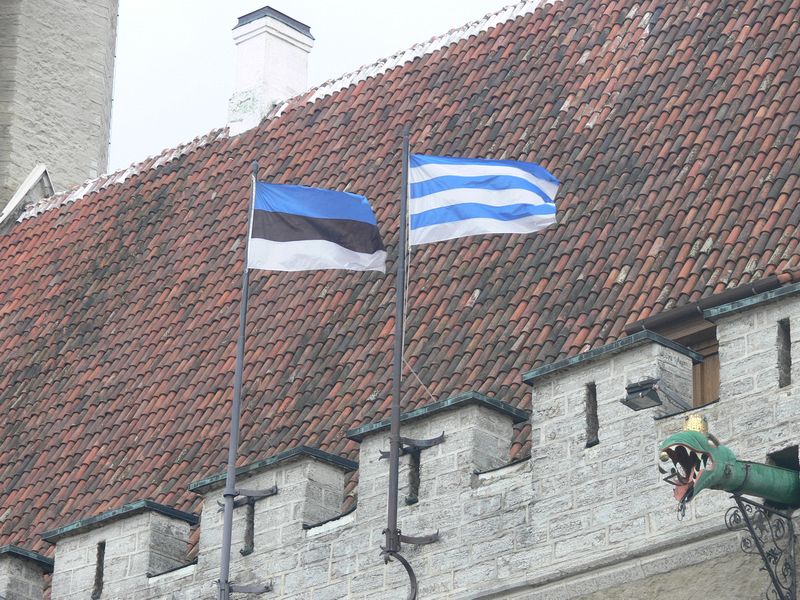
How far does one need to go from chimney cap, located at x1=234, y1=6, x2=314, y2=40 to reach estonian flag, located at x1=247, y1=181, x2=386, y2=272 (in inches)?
319

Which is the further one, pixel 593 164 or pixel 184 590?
pixel 593 164

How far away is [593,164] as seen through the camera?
20750 millimetres

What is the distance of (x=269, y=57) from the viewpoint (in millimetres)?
26953

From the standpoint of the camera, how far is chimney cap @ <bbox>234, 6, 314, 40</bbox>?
27078mm

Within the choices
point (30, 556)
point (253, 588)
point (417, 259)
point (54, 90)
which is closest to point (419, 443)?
point (253, 588)

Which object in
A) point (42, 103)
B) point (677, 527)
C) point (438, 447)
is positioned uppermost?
point (42, 103)

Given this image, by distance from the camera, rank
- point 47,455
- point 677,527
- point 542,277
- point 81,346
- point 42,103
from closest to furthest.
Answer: point 677,527, point 542,277, point 47,455, point 81,346, point 42,103

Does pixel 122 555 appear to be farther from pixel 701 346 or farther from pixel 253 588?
pixel 701 346

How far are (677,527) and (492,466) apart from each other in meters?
1.67

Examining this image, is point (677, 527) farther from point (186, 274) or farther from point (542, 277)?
point (186, 274)

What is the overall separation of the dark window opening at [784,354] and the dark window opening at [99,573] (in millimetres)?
5539

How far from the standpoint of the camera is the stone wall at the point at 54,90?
30078 mm

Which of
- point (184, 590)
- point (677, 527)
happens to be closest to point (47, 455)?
point (184, 590)

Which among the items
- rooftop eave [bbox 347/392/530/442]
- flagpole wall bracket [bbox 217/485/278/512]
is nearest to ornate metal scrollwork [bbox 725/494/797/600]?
rooftop eave [bbox 347/392/530/442]
